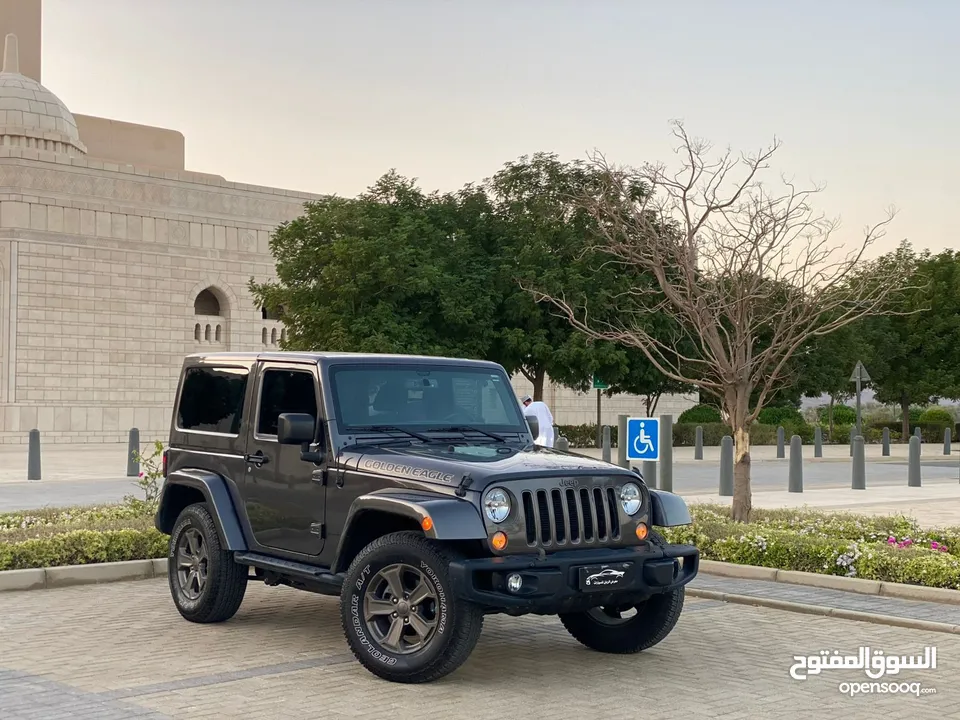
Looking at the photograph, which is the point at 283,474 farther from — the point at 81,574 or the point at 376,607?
the point at 81,574

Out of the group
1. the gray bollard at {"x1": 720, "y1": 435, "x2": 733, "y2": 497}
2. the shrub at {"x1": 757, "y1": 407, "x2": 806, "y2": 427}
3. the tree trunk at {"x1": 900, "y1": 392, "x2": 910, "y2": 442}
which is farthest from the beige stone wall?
the gray bollard at {"x1": 720, "y1": 435, "x2": 733, "y2": 497}

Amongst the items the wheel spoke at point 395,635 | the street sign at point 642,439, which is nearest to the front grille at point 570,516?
the wheel spoke at point 395,635

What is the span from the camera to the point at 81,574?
1104cm

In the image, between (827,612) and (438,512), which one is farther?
(827,612)

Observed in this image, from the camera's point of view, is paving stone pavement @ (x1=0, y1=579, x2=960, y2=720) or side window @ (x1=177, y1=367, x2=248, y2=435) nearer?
paving stone pavement @ (x1=0, y1=579, x2=960, y2=720)

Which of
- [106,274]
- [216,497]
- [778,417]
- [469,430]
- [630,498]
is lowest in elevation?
[778,417]

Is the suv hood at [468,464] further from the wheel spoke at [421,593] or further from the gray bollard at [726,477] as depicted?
the gray bollard at [726,477]

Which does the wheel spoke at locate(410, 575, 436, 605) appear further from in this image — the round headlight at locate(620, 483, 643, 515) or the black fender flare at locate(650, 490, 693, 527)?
the black fender flare at locate(650, 490, 693, 527)

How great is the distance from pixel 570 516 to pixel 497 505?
0.51 meters

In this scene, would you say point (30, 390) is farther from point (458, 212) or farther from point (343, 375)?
point (343, 375)

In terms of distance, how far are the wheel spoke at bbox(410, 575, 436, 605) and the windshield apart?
1.38m

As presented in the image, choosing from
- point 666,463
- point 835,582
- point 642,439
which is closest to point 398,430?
point 835,582

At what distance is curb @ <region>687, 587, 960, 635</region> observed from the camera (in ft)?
29.1

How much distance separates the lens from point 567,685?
7.16m
